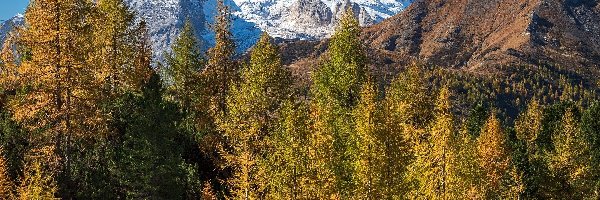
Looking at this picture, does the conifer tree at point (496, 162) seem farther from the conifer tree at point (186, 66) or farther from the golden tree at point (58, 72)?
the golden tree at point (58, 72)

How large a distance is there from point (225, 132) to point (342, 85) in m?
11.4

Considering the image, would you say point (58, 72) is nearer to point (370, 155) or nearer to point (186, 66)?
point (370, 155)

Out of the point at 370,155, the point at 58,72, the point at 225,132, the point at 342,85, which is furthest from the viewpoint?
the point at 342,85

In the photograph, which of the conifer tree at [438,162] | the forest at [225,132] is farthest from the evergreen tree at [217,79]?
the conifer tree at [438,162]

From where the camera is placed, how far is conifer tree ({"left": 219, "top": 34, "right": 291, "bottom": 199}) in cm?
3597

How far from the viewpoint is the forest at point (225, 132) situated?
33.5 meters

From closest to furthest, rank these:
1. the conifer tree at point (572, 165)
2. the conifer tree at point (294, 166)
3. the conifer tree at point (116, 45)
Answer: the conifer tree at point (294, 166) → the conifer tree at point (116, 45) → the conifer tree at point (572, 165)

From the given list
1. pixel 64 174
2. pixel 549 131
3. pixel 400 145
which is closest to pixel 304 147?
pixel 400 145

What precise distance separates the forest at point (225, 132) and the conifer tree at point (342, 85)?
0.15 m

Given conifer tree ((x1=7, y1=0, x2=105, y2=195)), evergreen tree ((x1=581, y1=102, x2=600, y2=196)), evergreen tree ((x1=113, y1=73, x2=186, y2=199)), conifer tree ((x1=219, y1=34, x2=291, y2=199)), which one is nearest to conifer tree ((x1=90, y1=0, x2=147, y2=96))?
evergreen tree ((x1=113, y1=73, x2=186, y2=199))

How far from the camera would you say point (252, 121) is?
4038 cm

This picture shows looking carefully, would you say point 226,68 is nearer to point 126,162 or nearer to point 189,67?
point 189,67

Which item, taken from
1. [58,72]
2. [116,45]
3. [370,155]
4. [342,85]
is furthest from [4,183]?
[342,85]

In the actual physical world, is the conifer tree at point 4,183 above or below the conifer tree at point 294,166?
above
